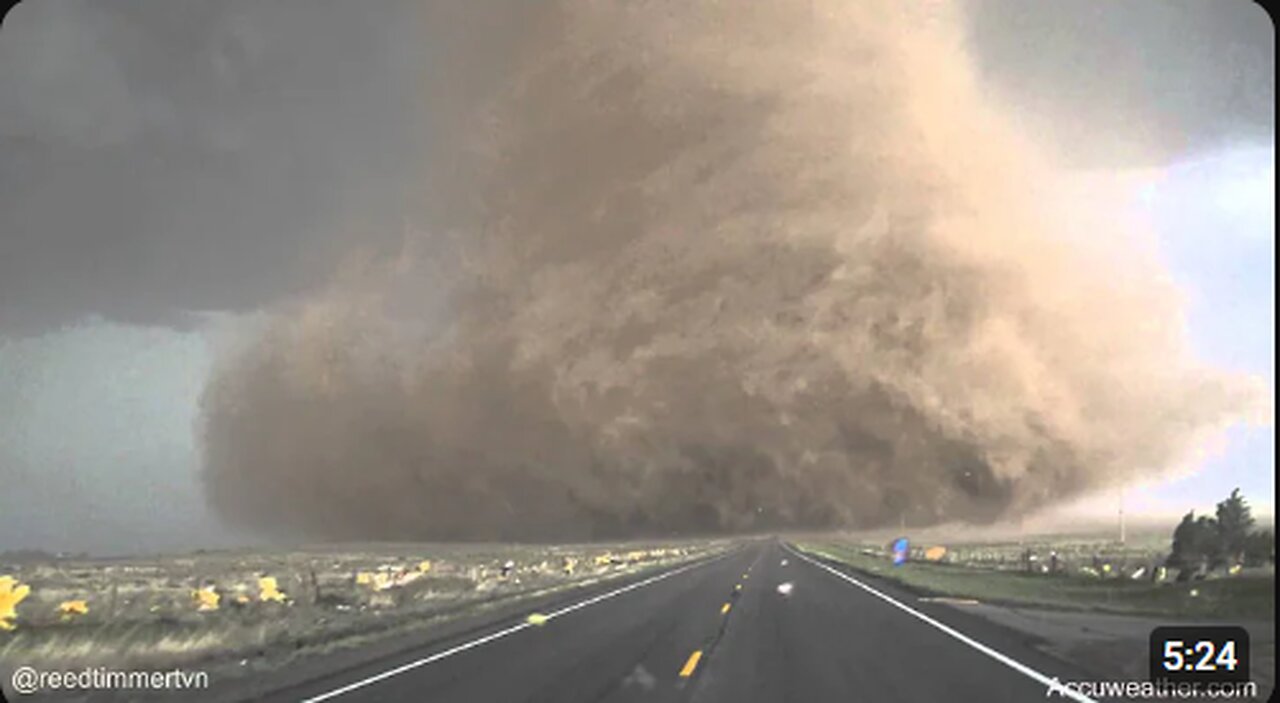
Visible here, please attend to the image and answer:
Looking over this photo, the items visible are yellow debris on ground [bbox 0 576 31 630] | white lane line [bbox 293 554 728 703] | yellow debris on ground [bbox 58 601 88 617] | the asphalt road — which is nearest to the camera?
the asphalt road

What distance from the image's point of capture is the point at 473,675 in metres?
12.3

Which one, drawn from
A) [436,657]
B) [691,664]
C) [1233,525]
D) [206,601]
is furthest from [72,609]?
[1233,525]

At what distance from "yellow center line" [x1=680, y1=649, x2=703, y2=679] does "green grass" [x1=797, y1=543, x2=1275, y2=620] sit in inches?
362

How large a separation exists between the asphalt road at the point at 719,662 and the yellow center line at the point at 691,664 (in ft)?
0.14

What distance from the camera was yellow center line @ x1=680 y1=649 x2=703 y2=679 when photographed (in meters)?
12.2

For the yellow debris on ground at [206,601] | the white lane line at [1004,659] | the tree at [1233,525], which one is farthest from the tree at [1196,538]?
the yellow debris on ground at [206,601]

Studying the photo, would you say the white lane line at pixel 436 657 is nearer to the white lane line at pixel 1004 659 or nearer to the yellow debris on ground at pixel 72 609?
the white lane line at pixel 1004 659

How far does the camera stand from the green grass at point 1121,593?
58.6 feet

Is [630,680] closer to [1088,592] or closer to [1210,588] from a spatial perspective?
[1210,588]

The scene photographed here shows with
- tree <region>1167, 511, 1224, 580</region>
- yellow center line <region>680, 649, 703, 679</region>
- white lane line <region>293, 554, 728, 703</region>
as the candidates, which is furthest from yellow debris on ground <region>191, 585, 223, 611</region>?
tree <region>1167, 511, 1224, 580</region>

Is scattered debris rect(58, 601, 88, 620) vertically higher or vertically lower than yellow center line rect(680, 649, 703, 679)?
lower

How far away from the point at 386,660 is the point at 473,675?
254 cm

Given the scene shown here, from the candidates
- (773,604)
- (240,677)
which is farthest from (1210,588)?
(240,677)

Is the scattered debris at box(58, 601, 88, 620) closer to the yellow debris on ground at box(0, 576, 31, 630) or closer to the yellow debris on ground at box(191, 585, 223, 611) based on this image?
the yellow debris on ground at box(0, 576, 31, 630)
